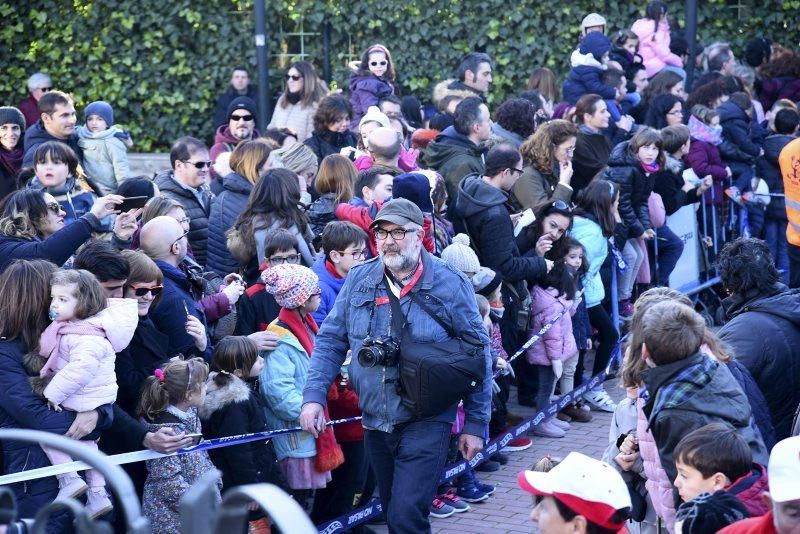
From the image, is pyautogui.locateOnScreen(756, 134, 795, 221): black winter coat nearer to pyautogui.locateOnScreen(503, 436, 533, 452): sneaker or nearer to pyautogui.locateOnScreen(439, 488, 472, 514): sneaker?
pyautogui.locateOnScreen(503, 436, 533, 452): sneaker

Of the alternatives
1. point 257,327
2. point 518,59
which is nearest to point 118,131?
point 257,327

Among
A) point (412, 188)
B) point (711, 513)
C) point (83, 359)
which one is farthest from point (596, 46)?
point (711, 513)

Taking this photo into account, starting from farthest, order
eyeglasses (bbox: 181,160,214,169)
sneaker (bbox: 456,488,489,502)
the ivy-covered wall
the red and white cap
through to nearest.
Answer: the ivy-covered wall
eyeglasses (bbox: 181,160,214,169)
sneaker (bbox: 456,488,489,502)
the red and white cap

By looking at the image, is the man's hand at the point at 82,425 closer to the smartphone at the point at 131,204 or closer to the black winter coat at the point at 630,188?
the smartphone at the point at 131,204

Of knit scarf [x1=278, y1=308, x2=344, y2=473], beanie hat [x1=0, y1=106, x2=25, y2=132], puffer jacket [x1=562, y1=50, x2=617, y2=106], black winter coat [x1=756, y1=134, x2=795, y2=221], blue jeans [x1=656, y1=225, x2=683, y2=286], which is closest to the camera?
knit scarf [x1=278, y1=308, x2=344, y2=473]

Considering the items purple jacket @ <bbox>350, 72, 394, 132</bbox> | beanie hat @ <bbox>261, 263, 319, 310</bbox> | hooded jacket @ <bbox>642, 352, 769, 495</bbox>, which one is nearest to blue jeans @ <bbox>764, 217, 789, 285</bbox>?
purple jacket @ <bbox>350, 72, 394, 132</bbox>

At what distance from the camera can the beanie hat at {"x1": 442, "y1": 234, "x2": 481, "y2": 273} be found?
26.1 ft

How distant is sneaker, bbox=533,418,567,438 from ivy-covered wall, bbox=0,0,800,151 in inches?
350

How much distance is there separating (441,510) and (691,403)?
2.78m

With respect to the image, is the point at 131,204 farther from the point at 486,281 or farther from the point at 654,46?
the point at 654,46

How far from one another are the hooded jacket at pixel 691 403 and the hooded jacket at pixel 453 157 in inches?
167

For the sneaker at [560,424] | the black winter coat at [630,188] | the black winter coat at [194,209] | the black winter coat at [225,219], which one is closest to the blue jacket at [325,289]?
the black winter coat at [225,219]

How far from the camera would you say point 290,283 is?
6.70 m

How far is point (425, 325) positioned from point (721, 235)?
7738 millimetres
